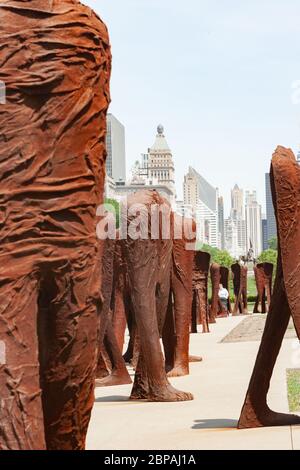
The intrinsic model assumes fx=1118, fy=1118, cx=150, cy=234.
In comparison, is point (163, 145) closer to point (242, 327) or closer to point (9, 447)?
point (242, 327)

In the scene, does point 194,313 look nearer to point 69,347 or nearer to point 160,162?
point 69,347

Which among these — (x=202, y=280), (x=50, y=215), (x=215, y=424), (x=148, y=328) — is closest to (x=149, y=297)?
(x=148, y=328)

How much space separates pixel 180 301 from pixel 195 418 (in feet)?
14.2

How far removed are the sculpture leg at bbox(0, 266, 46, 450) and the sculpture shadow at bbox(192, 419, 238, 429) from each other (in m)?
4.50

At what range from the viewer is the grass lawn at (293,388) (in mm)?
9768

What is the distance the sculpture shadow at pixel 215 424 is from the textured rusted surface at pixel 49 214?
4.09 metres

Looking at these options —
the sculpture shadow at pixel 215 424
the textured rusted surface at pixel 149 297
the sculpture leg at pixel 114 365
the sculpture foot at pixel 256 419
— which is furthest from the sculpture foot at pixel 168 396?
the sculpture foot at pixel 256 419

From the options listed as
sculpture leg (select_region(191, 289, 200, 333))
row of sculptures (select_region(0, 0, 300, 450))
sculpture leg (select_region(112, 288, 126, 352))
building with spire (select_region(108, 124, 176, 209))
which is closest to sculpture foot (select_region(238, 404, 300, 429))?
row of sculptures (select_region(0, 0, 300, 450))

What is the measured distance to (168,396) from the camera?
10.4m

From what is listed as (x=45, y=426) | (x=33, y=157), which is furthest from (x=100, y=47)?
(x=45, y=426)

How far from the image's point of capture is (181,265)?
13.6 meters

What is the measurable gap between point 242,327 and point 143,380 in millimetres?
15811

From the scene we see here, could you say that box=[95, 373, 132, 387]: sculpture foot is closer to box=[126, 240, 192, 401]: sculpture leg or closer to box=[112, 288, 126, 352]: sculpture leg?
box=[112, 288, 126, 352]: sculpture leg

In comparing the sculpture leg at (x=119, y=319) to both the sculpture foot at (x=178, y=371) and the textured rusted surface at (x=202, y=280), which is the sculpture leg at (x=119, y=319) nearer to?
the sculpture foot at (x=178, y=371)
